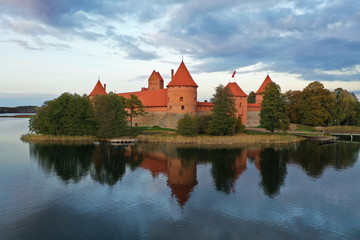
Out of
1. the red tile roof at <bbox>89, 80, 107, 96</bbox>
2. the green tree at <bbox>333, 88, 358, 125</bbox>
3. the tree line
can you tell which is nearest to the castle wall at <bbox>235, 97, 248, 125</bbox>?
the green tree at <bbox>333, 88, 358, 125</bbox>

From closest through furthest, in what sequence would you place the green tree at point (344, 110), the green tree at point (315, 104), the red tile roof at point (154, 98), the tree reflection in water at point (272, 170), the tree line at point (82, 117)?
the tree reflection in water at point (272, 170)
the tree line at point (82, 117)
the red tile roof at point (154, 98)
the green tree at point (315, 104)
the green tree at point (344, 110)

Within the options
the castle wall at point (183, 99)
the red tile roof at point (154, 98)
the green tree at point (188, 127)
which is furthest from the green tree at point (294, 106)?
the green tree at point (188, 127)

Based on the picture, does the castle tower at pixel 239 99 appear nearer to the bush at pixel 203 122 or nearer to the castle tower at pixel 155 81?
the bush at pixel 203 122

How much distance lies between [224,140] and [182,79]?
9.15 meters

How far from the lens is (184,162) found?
66.7ft

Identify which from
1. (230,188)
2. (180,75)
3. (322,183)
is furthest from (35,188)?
(180,75)

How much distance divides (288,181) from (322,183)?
1.65 meters

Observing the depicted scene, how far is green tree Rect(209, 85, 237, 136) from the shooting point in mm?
28297

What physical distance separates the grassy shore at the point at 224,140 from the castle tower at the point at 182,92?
485 centimetres

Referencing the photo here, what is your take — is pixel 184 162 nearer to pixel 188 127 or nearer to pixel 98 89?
pixel 188 127

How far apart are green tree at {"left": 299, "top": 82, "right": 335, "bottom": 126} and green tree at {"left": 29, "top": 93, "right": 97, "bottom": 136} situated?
93.3 ft

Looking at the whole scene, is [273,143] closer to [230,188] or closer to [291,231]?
[230,188]

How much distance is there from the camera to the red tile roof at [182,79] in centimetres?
3303

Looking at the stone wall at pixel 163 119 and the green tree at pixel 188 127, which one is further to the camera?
the stone wall at pixel 163 119
